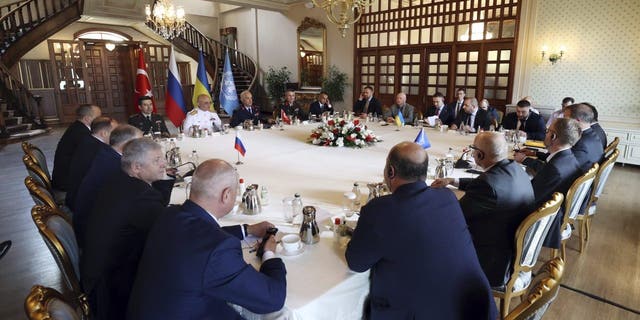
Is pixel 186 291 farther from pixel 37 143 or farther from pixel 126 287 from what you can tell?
pixel 37 143

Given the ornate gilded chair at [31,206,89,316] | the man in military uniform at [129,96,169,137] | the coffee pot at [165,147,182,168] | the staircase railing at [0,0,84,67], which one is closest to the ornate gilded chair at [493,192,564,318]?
the ornate gilded chair at [31,206,89,316]

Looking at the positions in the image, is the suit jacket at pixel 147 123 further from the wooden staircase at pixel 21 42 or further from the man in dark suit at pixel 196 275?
the wooden staircase at pixel 21 42

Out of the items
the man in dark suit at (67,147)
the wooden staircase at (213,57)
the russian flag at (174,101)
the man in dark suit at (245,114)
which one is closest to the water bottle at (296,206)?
the man in dark suit at (67,147)

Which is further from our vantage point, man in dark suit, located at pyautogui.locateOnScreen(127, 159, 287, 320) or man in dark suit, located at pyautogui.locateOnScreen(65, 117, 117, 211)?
man in dark suit, located at pyautogui.locateOnScreen(65, 117, 117, 211)

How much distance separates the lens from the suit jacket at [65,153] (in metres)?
3.47

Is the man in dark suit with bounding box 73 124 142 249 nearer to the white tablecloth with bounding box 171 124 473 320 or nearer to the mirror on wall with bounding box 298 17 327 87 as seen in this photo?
the white tablecloth with bounding box 171 124 473 320

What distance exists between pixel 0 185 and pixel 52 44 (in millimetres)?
7667

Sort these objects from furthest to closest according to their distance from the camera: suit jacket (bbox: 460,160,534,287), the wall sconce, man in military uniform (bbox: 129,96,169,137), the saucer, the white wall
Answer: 1. the wall sconce
2. the white wall
3. man in military uniform (bbox: 129,96,169,137)
4. suit jacket (bbox: 460,160,534,287)
5. the saucer

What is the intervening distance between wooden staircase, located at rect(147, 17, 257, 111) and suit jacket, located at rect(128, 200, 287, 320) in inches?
440

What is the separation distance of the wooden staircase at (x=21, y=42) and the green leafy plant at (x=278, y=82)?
211 inches

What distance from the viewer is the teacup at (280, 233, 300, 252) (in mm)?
1704

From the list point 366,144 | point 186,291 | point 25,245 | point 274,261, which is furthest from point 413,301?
point 25,245

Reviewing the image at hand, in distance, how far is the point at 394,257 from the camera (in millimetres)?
1404

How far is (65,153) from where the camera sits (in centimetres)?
358
